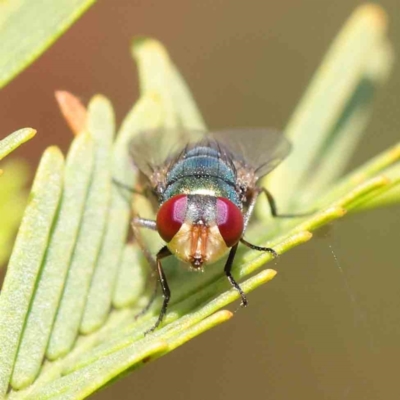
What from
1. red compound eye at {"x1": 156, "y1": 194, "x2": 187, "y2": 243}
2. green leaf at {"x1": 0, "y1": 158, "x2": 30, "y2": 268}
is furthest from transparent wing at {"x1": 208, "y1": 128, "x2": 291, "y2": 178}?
green leaf at {"x1": 0, "y1": 158, "x2": 30, "y2": 268}

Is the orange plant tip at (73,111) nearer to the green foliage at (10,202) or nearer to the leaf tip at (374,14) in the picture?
the green foliage at (10,202)

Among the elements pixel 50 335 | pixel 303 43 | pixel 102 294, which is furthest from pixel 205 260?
pixel 303 43

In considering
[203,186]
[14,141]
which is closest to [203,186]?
[203,186]

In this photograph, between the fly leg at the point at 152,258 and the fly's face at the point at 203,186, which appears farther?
the fly's face at the point at 203,186

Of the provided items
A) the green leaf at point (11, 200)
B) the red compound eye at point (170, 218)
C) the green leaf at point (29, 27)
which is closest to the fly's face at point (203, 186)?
the red compound eye at point (170, 218)

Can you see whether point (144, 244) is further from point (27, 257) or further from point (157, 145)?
point (27, 257)

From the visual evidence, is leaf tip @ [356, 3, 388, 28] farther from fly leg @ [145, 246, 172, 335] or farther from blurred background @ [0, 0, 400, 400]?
fly leg @ [145, 246, 172, 335]
